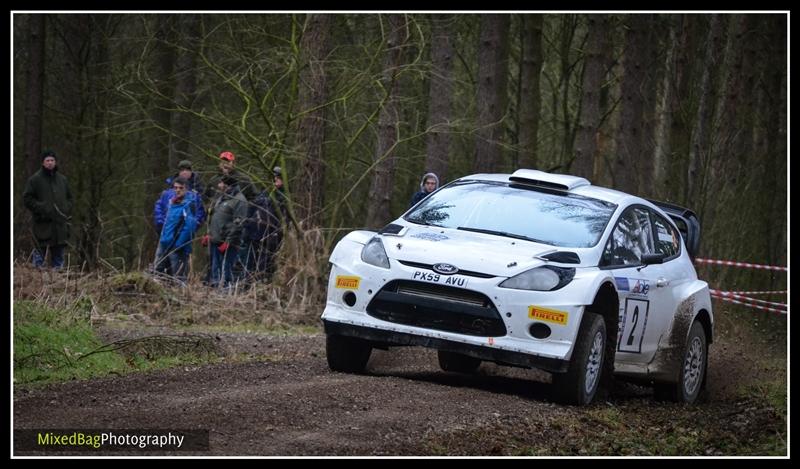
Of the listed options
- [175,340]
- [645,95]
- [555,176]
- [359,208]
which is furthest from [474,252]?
[359,208]

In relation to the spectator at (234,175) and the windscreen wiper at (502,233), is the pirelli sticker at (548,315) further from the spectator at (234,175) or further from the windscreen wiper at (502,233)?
the spectator at (234,175)

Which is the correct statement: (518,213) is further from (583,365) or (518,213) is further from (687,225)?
(687,225)

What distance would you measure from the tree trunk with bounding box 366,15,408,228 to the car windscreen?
573 cm

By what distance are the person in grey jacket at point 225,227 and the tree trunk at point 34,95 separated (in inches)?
375

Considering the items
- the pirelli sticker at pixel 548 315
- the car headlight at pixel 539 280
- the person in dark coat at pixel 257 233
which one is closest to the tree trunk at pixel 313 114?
the person in dark coat at pixel 257 233

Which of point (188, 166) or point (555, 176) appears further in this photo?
point (188, 166)

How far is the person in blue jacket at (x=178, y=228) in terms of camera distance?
17234 millimetres

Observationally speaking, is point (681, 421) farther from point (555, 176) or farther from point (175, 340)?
point (175, 340)

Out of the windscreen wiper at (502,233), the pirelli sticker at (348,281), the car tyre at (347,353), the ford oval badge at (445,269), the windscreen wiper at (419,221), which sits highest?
the windscreen wiper at (419,221)

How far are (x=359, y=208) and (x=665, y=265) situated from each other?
62.3 feet

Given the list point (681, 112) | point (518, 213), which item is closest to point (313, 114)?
point (681, 112)

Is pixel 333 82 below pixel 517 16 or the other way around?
below

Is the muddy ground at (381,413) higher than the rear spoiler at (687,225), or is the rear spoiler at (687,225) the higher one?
the rear spoiler at (687,225)

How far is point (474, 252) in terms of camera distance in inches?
393
